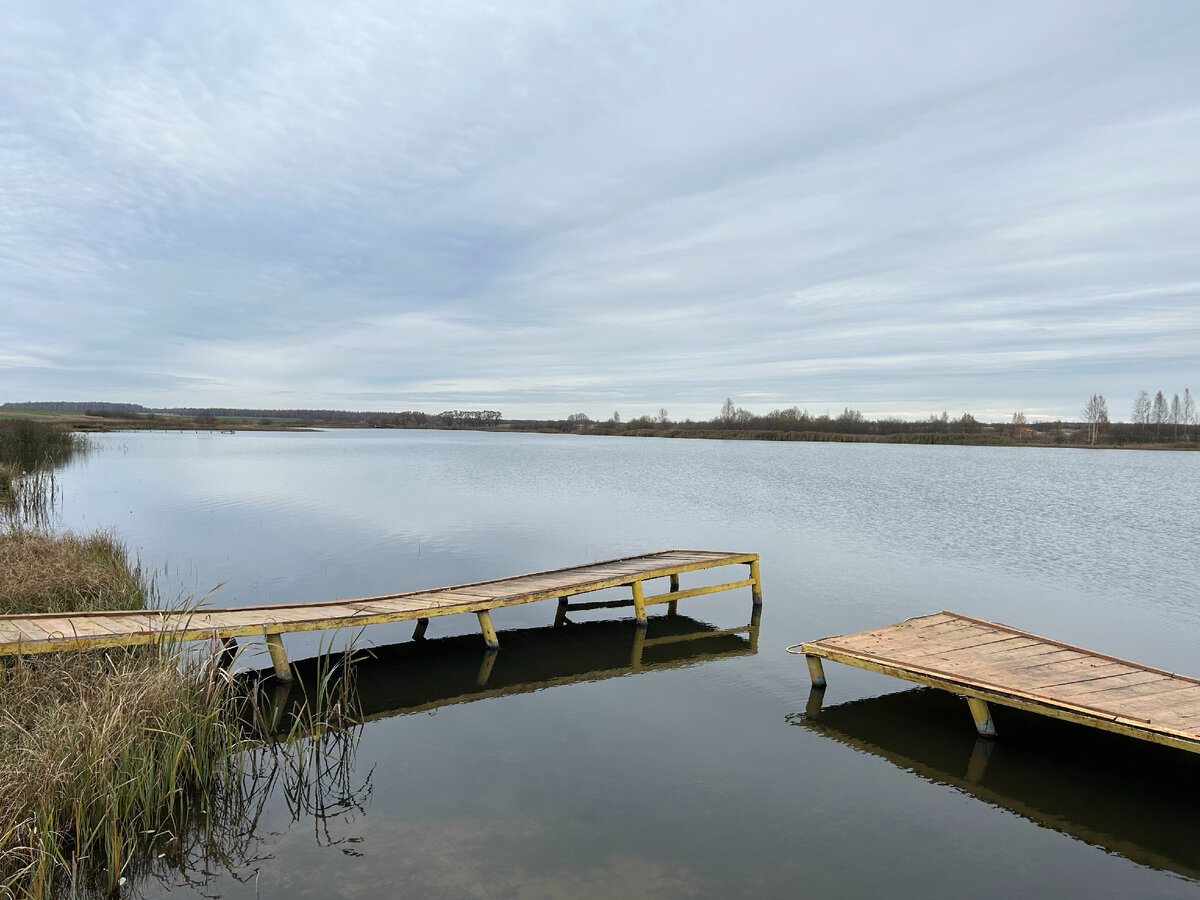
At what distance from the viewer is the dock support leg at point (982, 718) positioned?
284 inches

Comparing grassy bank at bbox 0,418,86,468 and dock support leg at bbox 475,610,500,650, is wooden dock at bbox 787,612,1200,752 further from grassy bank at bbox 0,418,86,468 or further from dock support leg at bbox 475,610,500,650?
grassy bank at bbox 0,418,86,468

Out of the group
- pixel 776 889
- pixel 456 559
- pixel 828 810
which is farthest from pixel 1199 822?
pixel 456 559

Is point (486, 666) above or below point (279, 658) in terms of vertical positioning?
below

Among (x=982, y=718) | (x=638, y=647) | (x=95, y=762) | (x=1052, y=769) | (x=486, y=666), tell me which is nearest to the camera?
(x=95, y=762)

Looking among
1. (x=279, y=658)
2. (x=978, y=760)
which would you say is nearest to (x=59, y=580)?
(x=279, y=658)

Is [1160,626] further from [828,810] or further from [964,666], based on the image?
[828,810]

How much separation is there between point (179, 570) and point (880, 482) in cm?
3038

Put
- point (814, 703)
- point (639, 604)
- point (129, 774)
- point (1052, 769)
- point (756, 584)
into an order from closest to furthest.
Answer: point (129, 774), point (1052, 769), point (814, 703), point (639, 604), point (756, 584)

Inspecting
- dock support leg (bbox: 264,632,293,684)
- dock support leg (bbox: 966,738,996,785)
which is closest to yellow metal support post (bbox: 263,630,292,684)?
dock support leg (bbox: 264,632,293,684)

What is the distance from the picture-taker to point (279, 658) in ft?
28.2

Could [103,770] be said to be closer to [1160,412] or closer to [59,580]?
[59,580]

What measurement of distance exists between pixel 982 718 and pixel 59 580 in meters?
11.8

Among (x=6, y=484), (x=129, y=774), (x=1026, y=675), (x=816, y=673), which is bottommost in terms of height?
(x=816, y=673)

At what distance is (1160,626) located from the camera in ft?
38.2
